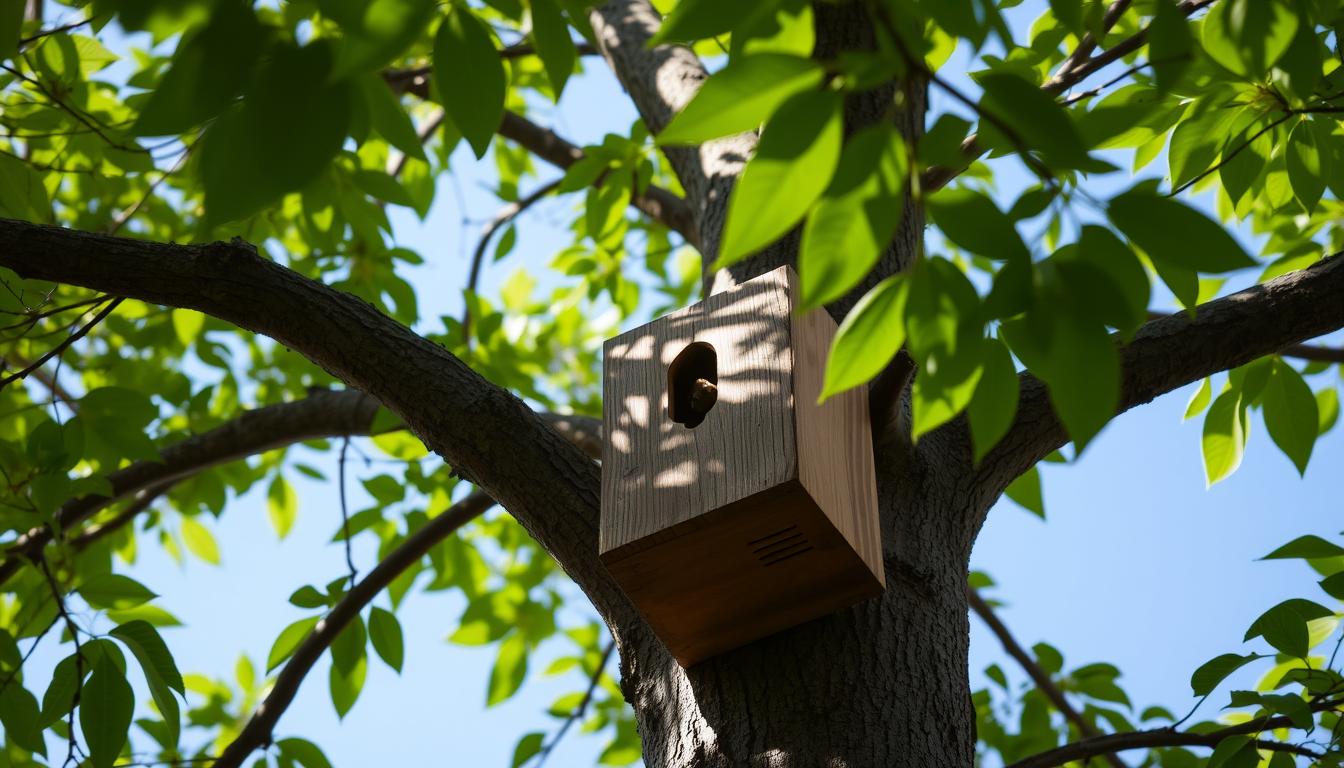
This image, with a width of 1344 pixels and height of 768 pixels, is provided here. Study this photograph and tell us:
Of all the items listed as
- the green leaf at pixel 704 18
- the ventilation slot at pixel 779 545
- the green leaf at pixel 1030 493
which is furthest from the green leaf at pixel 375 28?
the green leaf at pixel 1030 493

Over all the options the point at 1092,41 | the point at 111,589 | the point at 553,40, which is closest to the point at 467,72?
the point at 553,40

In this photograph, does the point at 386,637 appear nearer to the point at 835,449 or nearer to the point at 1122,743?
the point at 835,449

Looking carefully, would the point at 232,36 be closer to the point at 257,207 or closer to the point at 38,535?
the point at 257,207

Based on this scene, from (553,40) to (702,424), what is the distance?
27.5 inches

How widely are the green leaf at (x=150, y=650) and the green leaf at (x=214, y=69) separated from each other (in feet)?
4.20

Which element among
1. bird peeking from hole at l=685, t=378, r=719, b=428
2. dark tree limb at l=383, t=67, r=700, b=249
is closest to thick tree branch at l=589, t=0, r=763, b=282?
dark tree limb at l=383, t=67, r=700, b=249

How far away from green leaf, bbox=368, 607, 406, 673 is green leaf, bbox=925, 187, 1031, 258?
6.28 ft

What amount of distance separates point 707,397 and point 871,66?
104cm

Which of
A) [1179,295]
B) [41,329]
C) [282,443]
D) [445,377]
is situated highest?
[41,329]

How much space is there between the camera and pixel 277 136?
3.11 ft

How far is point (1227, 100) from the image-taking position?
1.87m

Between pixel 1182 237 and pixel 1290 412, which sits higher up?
pixel 1290 412

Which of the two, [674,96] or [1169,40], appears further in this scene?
[674,96]

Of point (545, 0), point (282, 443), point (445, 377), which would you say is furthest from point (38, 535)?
point (545, 0)
